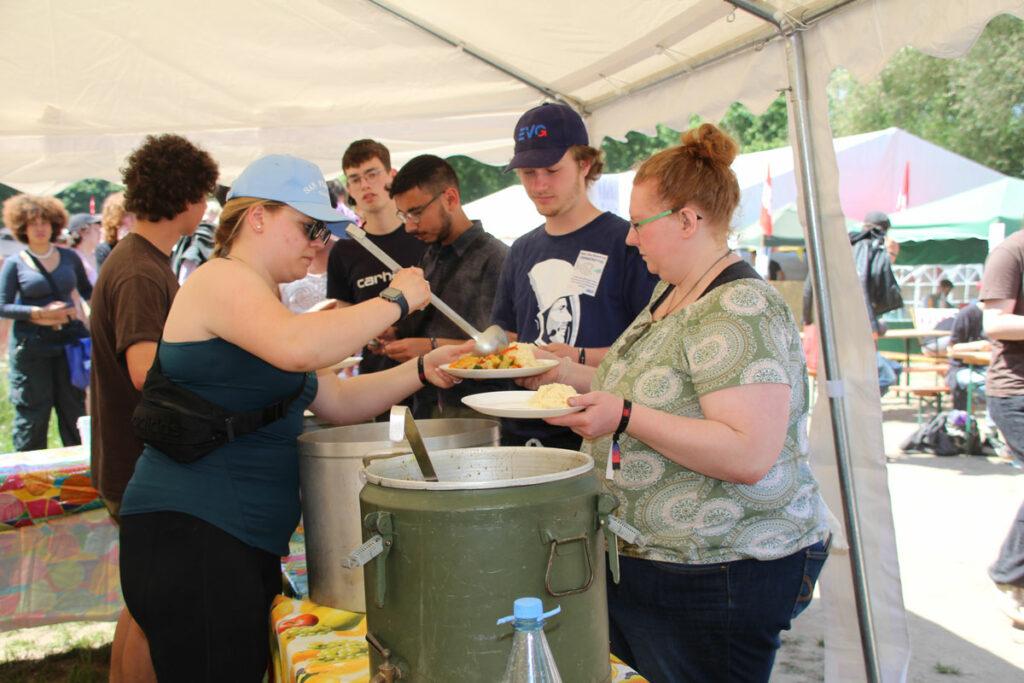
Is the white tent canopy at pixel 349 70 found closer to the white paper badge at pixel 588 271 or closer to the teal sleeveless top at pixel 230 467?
the white paper badge at pixel 588 271

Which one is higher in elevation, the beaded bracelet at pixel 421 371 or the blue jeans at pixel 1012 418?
the beaded bracelet at pixel 421 371

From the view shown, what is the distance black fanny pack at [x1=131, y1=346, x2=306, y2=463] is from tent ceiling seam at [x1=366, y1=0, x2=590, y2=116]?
2.52 metres

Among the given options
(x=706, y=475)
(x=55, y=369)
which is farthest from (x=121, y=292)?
(x=55, y=369)

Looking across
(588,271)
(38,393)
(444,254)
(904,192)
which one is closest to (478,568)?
(588,271)

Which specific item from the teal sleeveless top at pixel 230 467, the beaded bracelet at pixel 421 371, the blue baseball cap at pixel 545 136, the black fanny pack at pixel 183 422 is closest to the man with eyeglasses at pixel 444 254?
the blue baseball cap at pixel 545 136

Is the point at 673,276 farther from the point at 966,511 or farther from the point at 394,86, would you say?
the point at 966,511

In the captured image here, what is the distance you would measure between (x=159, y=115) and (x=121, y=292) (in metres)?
2.38

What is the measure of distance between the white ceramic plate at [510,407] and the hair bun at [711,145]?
0.59 m

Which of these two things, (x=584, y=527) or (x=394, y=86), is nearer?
(x=584, y=527)

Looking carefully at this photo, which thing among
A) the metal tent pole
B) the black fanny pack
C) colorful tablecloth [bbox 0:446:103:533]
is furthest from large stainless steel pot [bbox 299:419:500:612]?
colorful tablecloth [bbox 0:446:103:533]

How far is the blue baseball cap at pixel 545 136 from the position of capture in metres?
2.53

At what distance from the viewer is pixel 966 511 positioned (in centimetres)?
582

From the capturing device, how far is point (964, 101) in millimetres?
25906

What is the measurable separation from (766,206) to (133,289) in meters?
11.3
